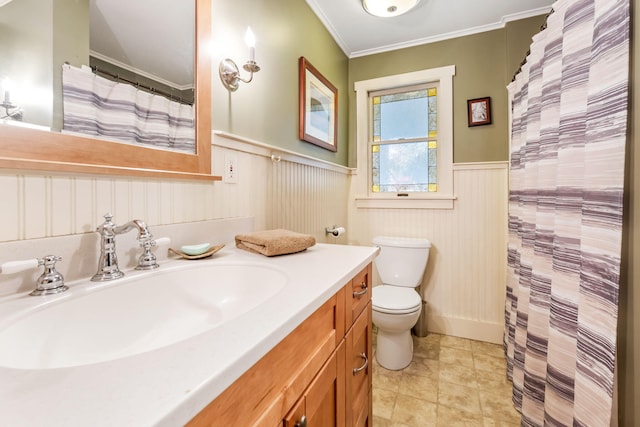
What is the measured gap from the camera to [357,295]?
932 mm

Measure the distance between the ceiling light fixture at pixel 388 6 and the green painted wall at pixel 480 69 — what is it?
523 mm

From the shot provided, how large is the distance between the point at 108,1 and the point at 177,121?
336 millimetres

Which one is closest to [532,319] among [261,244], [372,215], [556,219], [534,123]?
[556,219]

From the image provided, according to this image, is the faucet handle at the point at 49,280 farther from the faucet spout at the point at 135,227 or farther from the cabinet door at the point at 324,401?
the cabinet door at the point at 324,401

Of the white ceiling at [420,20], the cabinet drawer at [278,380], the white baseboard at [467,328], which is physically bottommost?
the white baseboard at [467,328]

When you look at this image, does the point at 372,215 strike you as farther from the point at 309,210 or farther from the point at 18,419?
the point at 18,419

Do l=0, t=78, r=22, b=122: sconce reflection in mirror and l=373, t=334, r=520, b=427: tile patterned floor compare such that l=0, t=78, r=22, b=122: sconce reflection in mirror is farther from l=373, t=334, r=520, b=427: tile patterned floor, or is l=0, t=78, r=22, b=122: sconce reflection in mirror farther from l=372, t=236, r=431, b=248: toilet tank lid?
l=372, t=236, r=431, b=248: toilet tank lid

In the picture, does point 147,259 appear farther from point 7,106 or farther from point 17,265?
point 7,106

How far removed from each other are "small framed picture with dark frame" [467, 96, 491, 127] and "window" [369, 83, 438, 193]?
9.4 inches

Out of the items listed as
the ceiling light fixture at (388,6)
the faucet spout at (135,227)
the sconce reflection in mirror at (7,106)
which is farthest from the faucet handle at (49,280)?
the ceiling light fixture at (388,6)

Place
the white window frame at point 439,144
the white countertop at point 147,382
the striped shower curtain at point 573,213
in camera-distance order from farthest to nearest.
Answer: the white window frame at point 439,144 → the striped shower curtain at point 573,213 → the white countertop at point 147,382

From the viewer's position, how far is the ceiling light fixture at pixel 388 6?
1709 mm

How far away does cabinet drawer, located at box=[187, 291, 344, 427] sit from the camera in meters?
0.37

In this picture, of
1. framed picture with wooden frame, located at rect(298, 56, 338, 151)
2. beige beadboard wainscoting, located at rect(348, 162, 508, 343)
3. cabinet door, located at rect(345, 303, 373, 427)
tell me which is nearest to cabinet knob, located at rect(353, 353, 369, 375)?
cabinet door, located at rect(345, 303, 373, 427)
